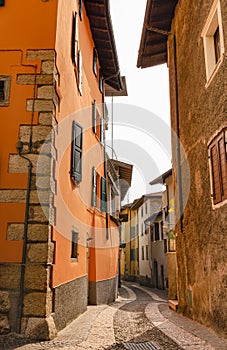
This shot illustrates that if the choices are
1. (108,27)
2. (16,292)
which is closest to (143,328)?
(16,292)

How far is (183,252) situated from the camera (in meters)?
9.23

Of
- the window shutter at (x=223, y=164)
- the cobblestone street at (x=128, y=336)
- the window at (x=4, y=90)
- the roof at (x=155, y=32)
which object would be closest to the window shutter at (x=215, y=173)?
the window shutter at (x=223, y=164)

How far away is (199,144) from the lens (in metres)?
7.91

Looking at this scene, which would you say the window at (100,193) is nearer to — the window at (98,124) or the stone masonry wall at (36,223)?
the window at (98,124)

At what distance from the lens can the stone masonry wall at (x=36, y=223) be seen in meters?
5.70

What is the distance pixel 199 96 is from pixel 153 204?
24793 mm

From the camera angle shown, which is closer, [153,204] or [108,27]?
[108,27]

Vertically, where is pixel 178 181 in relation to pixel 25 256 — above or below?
above

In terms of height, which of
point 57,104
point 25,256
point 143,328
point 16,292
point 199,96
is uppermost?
point 199,96

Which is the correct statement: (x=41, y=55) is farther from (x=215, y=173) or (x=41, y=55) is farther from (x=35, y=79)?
(x=215, y=173)

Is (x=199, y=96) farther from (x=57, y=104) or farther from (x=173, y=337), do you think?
(x=173, y=337)

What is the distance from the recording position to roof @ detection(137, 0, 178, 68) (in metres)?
10.5

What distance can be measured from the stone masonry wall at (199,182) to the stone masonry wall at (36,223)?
3.09 metres

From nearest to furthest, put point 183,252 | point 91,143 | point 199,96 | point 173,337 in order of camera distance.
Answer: point 173,337 < point 199,96 < point 183,252 < point 91,143
